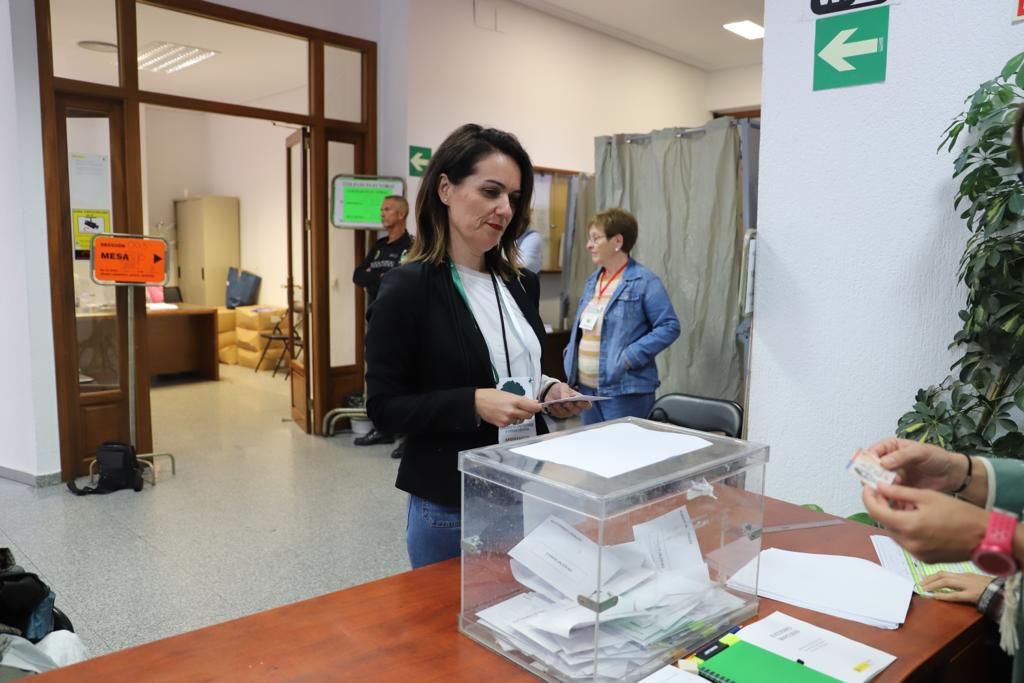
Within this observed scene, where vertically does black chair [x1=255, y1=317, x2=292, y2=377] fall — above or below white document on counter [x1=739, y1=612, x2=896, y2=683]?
below

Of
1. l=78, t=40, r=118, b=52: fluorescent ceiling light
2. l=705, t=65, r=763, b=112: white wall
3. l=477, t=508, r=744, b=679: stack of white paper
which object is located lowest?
l=477, t=508, r=744, b=679: stack of white paper

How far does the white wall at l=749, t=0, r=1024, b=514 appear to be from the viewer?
234 centimetres

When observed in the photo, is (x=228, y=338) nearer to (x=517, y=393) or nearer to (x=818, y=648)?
(x=517, y=393)

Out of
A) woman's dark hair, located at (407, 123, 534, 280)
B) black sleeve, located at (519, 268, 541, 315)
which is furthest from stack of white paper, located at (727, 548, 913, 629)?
woman's dark hair, located at (407, 123, 534, 280)

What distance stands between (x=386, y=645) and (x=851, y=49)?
2.43 metres

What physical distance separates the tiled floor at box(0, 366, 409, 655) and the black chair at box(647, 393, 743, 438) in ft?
4.40

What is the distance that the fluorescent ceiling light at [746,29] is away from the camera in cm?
616

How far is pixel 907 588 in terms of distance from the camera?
1.34 m

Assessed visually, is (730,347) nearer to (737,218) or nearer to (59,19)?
(737,218)

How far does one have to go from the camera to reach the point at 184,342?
7.71m

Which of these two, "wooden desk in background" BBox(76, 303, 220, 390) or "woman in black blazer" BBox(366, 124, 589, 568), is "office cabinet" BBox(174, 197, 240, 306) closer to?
"wooden desk in background" BBox(76, 303, 220, 390)

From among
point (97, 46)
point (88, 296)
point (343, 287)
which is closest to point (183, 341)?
point (343, 287)

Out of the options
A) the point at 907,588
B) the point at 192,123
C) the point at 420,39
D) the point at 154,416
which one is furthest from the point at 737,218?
the point at 192,123

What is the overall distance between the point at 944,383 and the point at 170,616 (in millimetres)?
2887
